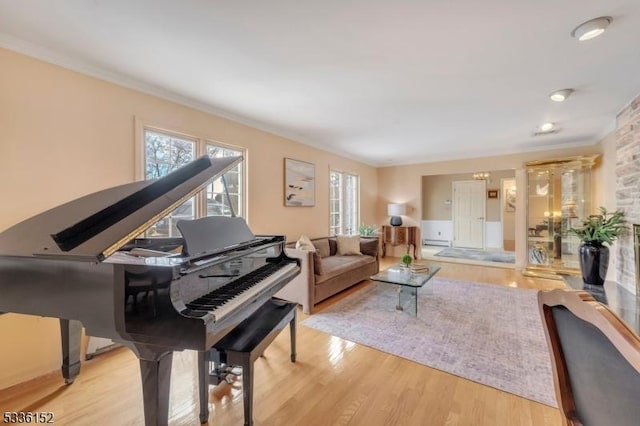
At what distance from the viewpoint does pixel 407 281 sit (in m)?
3.33

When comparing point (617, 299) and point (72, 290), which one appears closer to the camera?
point (72, 290)

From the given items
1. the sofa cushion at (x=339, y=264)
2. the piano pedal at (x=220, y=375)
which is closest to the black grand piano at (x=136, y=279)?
the piano pedal at (x=220, y=375)

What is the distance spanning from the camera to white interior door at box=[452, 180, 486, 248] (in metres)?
8.27

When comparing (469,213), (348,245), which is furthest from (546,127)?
(469,213)

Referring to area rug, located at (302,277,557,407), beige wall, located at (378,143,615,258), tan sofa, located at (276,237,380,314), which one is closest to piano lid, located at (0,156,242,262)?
tan sofa, located at (276,237,380,314)

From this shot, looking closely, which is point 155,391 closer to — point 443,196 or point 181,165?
point 181,165

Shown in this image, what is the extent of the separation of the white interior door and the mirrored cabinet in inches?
116

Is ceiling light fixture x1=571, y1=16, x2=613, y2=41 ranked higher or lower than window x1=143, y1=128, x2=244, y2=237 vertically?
higher

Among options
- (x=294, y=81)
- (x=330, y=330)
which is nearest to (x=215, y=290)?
(x=330, y=330)

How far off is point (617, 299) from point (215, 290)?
14.1 feet

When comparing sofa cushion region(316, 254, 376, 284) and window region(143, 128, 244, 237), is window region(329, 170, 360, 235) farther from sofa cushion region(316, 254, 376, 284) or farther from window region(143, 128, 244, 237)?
window region(143, 128, 244, 237)

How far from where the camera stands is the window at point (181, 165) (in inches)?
113

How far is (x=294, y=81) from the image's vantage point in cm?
266

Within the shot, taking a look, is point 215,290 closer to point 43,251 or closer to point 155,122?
point 43,251
